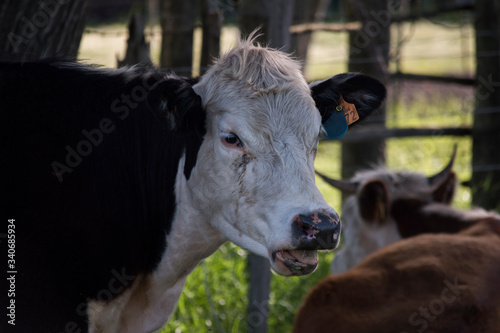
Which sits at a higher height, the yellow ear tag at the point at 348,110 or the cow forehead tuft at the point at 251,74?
the cow forehead tuft at the point at 251,74

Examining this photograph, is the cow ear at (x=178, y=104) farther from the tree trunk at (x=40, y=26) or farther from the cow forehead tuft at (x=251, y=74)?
the tree trunk at (x=40, y=26)

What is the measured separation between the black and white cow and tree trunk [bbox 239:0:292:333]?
4.55ft

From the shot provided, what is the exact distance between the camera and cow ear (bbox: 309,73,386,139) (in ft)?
8.91

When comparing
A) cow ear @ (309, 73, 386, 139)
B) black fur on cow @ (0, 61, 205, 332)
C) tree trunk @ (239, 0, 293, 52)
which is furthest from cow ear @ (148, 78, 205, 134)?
tree trunk @ (239, 0, 293, 52)

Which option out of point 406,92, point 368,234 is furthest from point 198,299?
point 406,92

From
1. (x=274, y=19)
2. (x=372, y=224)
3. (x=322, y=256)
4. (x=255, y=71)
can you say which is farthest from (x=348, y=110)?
(x=322, y=256)

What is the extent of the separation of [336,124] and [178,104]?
76 centimetres

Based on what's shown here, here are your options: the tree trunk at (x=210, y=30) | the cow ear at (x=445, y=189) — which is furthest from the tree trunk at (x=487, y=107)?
the tree trunk at (x=210, y=30)

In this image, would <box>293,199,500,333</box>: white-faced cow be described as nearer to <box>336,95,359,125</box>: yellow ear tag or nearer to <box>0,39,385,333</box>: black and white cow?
<box>0,39,385,333</box>: black and white cow

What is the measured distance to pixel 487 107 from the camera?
5934mm

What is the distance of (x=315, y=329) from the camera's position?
10.3 feet

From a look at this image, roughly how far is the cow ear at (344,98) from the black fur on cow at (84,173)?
0.57m

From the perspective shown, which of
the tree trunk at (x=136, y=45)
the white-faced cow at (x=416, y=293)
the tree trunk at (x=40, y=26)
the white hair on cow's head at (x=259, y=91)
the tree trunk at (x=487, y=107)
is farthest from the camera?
the tree trunk at (x=487, y=107)

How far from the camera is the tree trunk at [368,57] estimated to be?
5.67 metres
